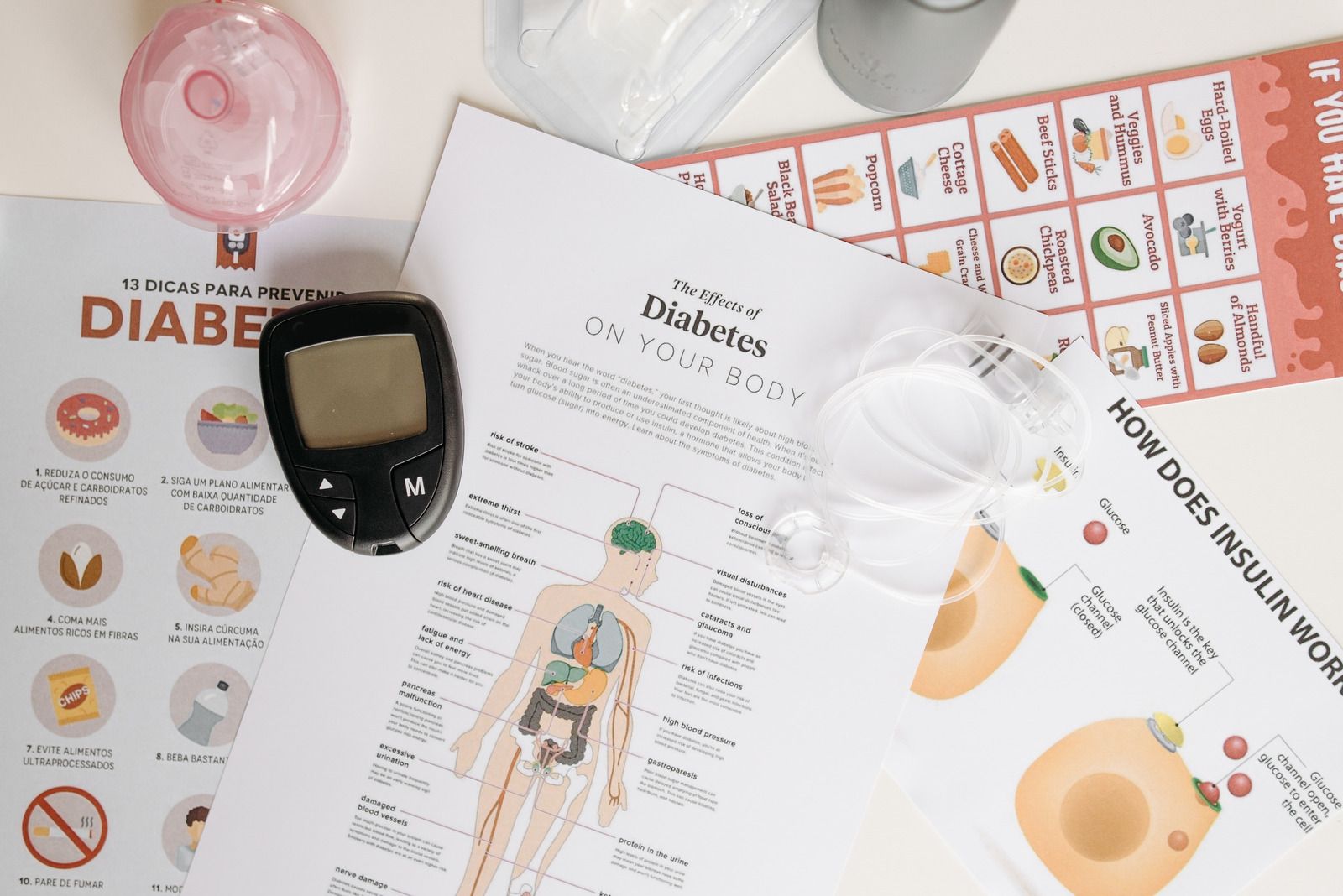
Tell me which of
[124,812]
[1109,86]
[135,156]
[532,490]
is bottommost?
[124,812]

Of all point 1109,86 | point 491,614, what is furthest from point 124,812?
point 1109,86

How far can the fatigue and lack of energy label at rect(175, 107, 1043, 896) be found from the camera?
58 centimetres

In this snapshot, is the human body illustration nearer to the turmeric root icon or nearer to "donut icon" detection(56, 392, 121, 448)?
the turmeric root icon

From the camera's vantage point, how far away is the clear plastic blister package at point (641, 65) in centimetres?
57

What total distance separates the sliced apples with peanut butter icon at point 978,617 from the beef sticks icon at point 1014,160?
0.22 metres

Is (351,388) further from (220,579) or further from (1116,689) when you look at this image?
(1116,689)

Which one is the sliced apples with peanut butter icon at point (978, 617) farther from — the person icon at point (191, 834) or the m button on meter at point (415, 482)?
the person icon at point (191, 834)

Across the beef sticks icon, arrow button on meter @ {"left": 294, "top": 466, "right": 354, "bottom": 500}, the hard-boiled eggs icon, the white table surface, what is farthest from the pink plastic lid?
the hard-boiled eggs icon

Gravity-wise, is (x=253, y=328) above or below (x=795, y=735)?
above

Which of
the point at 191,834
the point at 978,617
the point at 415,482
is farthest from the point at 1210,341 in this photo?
the point at 191,834

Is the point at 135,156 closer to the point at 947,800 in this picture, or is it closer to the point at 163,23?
the point at 163,23

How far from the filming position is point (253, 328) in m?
0.57

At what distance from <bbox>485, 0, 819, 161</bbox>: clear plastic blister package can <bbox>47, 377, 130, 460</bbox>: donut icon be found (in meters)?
0.31

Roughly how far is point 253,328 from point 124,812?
0.31m
